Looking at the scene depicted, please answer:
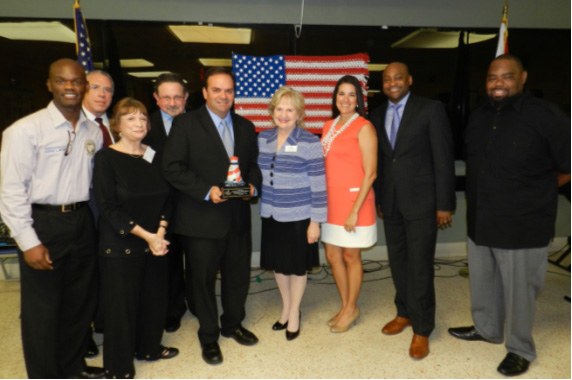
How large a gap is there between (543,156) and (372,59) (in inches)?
93.8

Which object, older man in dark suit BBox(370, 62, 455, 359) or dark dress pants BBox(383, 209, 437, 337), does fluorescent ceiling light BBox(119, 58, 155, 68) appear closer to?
older man in dark suit BBox(370, 62, 455, 359)

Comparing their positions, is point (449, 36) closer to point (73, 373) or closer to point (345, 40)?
Result: point (345, 40)

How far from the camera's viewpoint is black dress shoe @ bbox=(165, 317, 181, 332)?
2.91 m

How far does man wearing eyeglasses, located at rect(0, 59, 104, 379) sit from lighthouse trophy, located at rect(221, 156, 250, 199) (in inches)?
29.1

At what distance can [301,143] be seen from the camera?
8.10 feet

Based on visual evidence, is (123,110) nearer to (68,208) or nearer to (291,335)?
(68,208)

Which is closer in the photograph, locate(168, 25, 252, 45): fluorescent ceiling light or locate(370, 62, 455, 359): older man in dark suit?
locate(370, 62, 455, 359): older man in dark suit

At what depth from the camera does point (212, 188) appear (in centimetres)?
227

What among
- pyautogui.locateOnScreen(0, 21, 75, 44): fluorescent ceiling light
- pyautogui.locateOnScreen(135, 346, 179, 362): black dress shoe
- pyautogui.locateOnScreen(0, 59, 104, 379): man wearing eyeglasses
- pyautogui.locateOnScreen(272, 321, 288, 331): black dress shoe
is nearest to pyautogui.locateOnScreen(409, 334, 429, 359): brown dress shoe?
pyautogui.locateOnScreen(272, 321, 288, 331): black dress shoe

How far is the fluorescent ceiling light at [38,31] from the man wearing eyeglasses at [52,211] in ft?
7.64

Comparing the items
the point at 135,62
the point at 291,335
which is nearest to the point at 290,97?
the point at 291,335

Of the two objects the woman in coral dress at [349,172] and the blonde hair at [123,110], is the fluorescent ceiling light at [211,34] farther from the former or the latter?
the blonde hair at [123,110]

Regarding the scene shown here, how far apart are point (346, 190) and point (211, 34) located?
2.43 m

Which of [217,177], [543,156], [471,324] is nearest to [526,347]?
[471,324]
